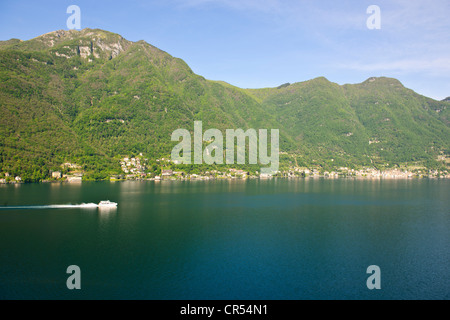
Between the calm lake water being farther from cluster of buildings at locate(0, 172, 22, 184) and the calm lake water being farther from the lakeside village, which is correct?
the lakeside village

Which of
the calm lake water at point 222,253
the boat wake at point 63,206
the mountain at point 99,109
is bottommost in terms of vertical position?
the calm lake water at point 222,253

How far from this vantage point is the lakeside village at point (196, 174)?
104 meters

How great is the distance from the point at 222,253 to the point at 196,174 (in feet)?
327

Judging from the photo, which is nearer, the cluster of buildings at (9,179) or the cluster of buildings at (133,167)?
the cluster of buildings at (9,179)

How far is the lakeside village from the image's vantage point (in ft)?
340

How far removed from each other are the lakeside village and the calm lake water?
5942cm

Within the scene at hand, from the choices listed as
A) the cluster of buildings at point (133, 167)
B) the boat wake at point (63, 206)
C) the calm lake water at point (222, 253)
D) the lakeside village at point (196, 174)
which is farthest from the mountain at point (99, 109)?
the calm lake water at point (222, 253)

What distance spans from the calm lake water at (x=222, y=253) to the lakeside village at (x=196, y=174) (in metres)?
59.4

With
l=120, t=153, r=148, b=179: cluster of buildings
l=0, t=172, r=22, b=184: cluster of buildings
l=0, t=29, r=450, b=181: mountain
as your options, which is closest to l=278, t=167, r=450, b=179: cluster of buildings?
l=0, t=29, r=450, b=181: mountain

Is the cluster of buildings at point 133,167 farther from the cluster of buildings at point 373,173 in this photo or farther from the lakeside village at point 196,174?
the cluster of buildings at point 373,173

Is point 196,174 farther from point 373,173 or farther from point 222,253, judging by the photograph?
point 373,173

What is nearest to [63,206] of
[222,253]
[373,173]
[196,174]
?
[222,253]

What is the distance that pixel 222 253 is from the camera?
A: 28891 mm
